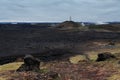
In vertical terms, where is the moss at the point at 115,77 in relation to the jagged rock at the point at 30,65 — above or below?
below

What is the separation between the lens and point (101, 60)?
1708 inches

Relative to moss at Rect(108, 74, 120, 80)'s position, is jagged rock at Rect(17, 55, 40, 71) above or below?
above

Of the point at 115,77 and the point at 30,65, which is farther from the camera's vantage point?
the point at 30,65

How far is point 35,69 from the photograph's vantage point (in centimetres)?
3328

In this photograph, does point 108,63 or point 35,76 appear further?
point 108,63

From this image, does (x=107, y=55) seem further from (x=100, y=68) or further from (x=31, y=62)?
(x=31, y=62)

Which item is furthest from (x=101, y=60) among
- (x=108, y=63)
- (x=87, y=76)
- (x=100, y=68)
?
(x=87, y=76)

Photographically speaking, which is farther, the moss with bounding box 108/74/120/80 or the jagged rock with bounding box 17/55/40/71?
the jagged rock with bounding box 17/55/40/71

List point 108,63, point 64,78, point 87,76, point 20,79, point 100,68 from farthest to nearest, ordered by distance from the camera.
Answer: point 108,63
point 100,68
point 87,76
point 64,78
point 20,79

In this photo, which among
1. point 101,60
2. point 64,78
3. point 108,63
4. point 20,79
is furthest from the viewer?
point 101,60

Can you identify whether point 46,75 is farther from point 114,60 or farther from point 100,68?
point 114,60

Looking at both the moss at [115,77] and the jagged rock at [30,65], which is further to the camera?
the jagged rock at [30,65]

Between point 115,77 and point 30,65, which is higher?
point 30,65

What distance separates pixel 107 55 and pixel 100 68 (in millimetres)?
6970
